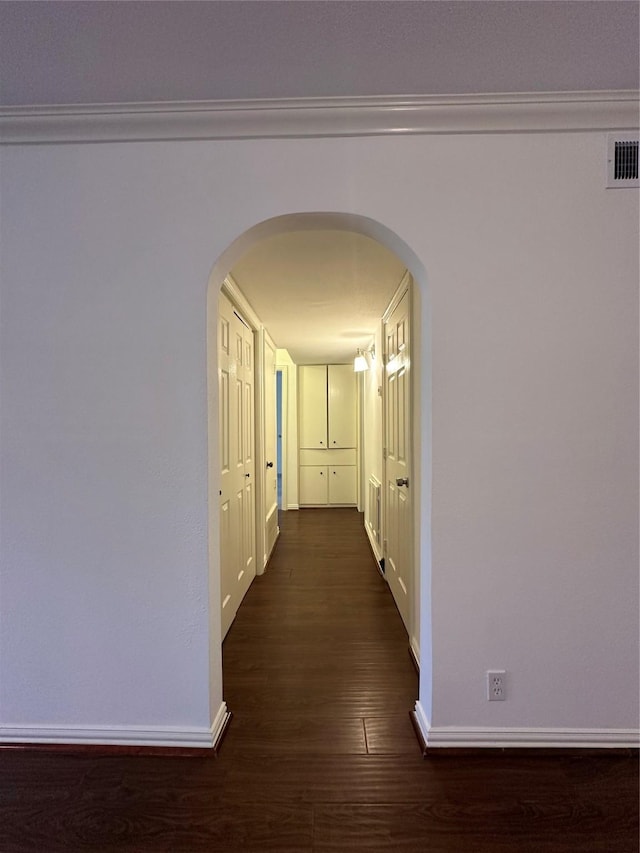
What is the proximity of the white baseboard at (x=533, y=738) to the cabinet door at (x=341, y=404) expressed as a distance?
4.78 m

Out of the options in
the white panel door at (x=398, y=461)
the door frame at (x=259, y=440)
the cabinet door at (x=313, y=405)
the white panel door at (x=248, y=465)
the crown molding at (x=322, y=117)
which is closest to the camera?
the crown molding at (x=322, y=117)

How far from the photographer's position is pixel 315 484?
245 inches

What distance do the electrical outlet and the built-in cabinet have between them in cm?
472

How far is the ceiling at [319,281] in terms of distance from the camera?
2.03 metres

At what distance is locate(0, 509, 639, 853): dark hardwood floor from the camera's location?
1194mm

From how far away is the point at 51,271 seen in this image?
151 cm

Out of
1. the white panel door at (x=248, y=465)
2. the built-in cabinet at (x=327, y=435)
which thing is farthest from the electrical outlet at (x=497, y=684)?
the built-in cabinet at (x=327, y=435)

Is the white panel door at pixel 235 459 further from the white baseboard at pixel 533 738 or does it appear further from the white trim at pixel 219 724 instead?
the white baseboard at pixel 533 738

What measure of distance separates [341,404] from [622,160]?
190 inches

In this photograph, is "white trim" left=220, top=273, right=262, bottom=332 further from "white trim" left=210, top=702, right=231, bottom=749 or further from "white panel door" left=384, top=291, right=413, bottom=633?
"white trim" left=210, top=702, right=231, bottom=749

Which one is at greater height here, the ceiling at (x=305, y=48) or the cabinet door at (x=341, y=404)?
the ceiling at (x=305, y=48)

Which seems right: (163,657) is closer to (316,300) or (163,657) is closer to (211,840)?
(211,840)

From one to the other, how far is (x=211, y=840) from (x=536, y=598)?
4.35 feet

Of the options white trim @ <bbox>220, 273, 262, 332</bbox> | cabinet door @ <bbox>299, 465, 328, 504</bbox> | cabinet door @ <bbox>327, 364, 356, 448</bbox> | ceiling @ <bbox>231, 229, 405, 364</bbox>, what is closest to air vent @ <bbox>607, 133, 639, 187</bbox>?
ceiling @ <bbox>231, 229, 405, 364</bbox>
